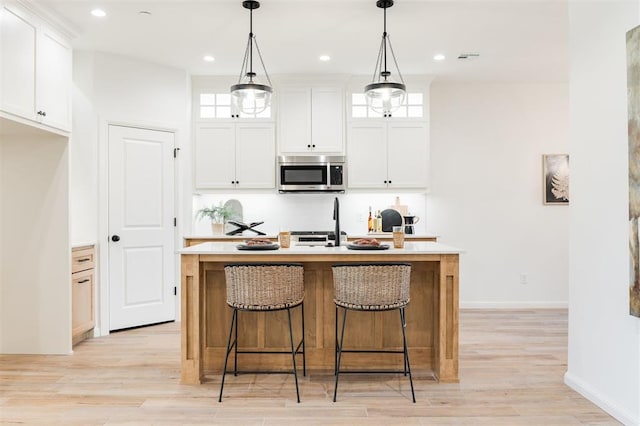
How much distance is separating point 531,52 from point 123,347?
467 cm

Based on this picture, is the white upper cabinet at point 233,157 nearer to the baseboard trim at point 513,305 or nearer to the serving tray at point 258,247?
the serving tray at point 258,247

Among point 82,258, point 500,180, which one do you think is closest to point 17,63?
point 82,258

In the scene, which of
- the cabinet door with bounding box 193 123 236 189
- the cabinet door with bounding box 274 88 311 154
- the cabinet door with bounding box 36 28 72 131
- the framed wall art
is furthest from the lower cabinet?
the framed wall art

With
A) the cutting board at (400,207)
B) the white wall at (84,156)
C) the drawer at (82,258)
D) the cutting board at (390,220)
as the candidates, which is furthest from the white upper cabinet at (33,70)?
the cutting board at (400,207)

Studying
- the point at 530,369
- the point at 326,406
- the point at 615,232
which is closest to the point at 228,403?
the point at 326,406

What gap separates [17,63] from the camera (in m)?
3.15

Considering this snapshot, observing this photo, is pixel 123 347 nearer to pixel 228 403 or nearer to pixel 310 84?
pixel 228 403

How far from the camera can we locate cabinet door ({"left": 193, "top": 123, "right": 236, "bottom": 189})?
5047 mm

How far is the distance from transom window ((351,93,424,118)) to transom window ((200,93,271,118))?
0.99m

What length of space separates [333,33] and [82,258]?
301 centimetres

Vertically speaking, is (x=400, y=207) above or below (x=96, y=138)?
below

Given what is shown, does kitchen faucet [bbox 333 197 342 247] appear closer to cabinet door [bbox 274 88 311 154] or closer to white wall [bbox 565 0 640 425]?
white wall [bbox 565 0 640 425]

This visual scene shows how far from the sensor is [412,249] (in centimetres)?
301

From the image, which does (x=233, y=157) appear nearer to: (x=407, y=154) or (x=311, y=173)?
(x=311, y=173)
